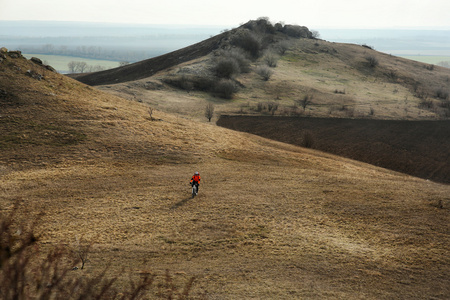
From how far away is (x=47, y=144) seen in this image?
25.6m

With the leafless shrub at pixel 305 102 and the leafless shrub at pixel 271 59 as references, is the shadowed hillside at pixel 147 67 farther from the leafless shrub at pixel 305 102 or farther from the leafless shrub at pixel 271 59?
the leafless shrub at pixel 305 102

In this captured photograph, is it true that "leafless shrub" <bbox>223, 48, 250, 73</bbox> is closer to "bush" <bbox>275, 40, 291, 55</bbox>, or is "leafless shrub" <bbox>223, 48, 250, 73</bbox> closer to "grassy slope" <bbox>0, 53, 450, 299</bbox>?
"bush" <bbox>275, 40, 291, 55</bbox>

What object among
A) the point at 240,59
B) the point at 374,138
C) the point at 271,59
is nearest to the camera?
the point at 374,138

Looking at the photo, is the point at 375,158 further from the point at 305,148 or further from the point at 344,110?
the point at 344,110

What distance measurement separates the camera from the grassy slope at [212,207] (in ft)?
42.0

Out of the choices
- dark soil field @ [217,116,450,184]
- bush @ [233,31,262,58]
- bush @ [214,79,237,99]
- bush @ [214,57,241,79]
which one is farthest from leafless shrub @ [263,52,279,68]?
dark soil field @ [217,116,450,184]

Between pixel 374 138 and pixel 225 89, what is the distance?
31.5 m

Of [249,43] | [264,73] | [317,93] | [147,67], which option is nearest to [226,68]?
[264,73]

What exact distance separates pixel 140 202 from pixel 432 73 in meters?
106

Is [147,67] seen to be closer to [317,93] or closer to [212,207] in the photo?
[317,93]

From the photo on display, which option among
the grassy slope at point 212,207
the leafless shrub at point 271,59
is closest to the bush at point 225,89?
the leafless shrub at point 271,59

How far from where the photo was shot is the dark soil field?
120 ft

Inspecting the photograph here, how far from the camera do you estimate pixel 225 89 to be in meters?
65.6

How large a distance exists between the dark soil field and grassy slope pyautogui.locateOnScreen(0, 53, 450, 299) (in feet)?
22.6
